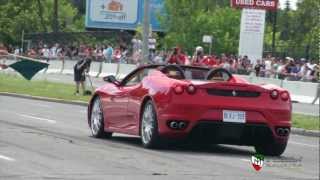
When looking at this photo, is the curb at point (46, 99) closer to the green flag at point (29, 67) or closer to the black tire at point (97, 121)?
the green flag at point (29, 67)

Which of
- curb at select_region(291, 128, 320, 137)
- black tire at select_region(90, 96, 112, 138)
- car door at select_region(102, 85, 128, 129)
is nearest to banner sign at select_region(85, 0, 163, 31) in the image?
curb at select_region(291, 128, 320, 137)

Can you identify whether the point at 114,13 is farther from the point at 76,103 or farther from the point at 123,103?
the point at 123,103

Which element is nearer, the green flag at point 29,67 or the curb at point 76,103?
the curb at point 76,103

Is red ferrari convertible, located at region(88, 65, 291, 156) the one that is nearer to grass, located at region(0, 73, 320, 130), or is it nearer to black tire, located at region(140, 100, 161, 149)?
black tire, located at region(140, 100, 161, 149)

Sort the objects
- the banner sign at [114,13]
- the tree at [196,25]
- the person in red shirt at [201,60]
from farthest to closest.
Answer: the banner sign at [114,13]
the tree at [196,25]
the person in red shirt at [201,60]

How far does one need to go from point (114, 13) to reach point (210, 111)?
72348 millimetres

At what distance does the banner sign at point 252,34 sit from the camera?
47.5m

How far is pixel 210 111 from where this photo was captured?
43.4 ft

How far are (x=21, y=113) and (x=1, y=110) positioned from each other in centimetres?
85

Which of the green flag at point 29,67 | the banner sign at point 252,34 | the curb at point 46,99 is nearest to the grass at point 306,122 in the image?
the green flag at point 29,67

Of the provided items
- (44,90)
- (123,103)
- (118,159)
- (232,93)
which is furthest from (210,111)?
(44,90)

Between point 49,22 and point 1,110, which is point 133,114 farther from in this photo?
point 49,22

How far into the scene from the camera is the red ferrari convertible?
13.3 metres

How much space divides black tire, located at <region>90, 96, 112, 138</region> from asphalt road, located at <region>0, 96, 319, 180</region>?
204mm
